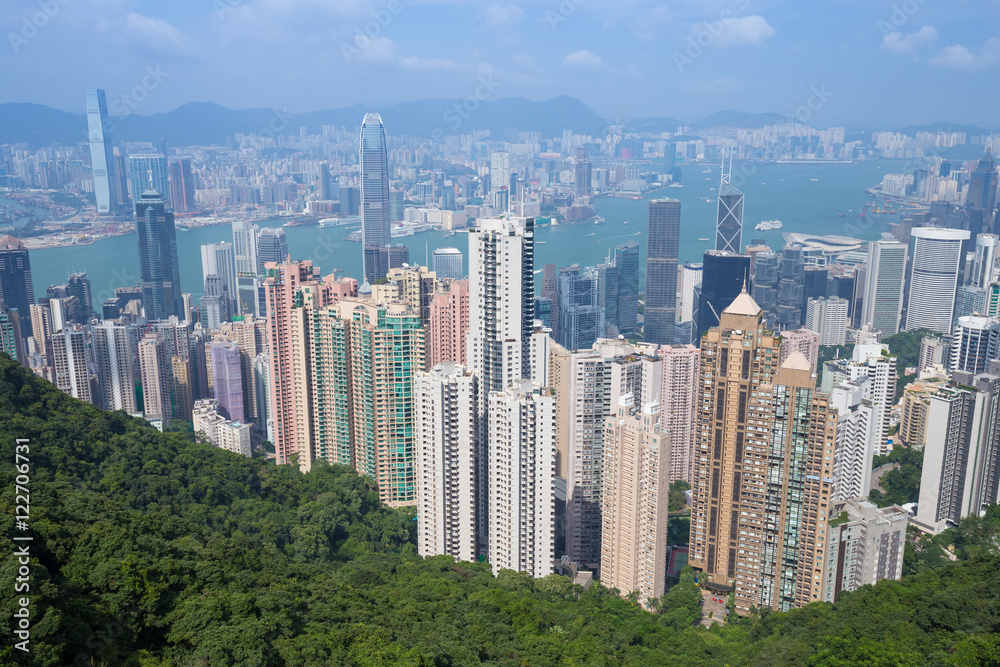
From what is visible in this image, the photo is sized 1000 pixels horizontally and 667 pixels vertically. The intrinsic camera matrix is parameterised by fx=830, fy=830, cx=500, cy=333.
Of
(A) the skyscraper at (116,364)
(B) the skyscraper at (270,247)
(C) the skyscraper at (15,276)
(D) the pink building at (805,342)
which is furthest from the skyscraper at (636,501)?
(B) the skyscraper at (270,247)

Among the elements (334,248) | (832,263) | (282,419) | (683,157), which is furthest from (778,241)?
(282,419)

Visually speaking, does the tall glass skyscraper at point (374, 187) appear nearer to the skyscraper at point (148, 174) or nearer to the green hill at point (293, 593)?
the skyscraper at point (148, 174)

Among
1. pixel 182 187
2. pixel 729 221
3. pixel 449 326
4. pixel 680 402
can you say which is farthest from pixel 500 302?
pixel 182 187

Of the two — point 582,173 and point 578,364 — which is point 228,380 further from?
point 582,173

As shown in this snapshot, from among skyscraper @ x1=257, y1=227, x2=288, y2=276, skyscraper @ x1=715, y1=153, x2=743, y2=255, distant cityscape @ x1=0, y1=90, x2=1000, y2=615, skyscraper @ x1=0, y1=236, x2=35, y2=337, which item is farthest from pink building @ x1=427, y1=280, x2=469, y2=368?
skyscraper @ x1=715, y1=153, x2=743, y2=255

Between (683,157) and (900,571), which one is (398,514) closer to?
(900,571)
